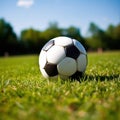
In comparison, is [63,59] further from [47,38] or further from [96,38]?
[96,38]

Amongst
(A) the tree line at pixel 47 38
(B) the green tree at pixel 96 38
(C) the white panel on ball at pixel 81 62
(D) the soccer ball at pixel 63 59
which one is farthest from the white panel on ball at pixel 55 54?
(B) the green tree at pixel 96 38

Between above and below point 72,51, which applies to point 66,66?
below

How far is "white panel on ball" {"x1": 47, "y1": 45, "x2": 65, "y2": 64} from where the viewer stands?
14.9 ft

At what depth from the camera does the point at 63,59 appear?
454cm

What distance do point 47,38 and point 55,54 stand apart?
7547 centimetres

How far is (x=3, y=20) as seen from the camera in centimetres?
8150

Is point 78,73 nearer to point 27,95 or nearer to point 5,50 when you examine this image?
point 27,95

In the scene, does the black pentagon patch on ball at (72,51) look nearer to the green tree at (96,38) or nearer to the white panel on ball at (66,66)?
the white panel on ball at (66,66)

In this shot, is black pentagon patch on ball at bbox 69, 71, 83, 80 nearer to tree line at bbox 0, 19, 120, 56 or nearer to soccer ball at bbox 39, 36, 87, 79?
soccer ball at bbox 39, 36, 87, 79

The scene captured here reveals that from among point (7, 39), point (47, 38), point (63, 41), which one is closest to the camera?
point (63, 41)

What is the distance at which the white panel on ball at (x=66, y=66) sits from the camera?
14.9ft

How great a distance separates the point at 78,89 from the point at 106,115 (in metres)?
1.35

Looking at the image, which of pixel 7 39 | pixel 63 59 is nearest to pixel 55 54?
pixel 63 59

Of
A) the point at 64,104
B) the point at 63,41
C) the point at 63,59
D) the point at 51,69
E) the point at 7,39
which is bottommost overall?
the point at 64,104
